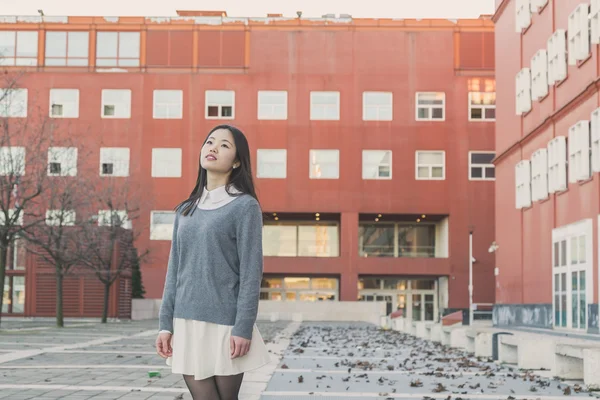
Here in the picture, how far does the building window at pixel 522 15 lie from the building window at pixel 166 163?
1088 inches

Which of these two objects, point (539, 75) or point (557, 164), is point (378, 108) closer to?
point (539, 75)

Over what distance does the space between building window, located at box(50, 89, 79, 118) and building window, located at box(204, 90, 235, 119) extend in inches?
305

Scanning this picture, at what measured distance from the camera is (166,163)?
56094 mm

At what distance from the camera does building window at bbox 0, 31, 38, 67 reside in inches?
2213

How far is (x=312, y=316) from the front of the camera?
53.8 m

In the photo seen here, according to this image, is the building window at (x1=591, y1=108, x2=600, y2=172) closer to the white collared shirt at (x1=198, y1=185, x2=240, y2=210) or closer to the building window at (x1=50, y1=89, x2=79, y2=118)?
the white collared shirt at (x1=198, y1=185, x2=240, y2=210)

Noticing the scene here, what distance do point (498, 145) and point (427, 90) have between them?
19863 mm

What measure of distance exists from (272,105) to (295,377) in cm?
4326

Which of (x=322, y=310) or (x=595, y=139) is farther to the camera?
(x=322, y=310)

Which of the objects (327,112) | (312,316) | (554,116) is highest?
(327,112)

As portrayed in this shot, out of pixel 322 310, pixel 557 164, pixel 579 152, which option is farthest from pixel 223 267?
pixel 322 310

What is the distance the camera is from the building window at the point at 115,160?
5389cm

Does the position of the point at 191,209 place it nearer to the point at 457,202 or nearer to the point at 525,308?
the point at 525,308

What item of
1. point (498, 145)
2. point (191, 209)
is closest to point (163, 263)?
point (498, 145)
